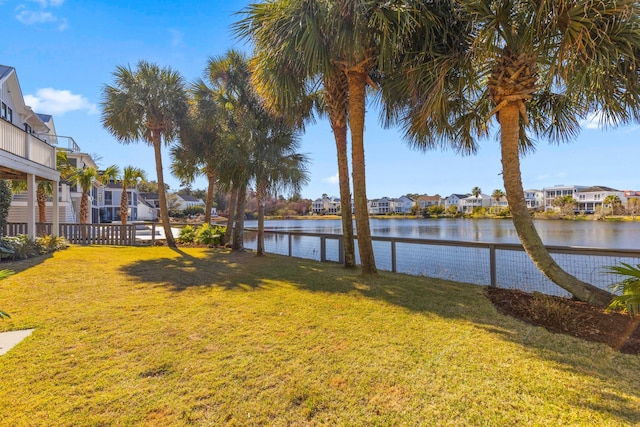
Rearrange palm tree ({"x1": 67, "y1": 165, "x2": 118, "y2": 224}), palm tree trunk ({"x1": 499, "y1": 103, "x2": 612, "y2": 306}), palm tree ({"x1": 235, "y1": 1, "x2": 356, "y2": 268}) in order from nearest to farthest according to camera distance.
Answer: palm tree trunk ({"x1": 499, "y1": 103, "x2": 612, "y2": 306}) → palm tree ({"x1": 235, "y1": 1, "x2": 356, "y2": 268}) → palm tree ({"x1": 67, "y1": 165, "x2": 118, "y2": 224})

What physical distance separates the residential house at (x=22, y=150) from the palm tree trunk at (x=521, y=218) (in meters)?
10.8

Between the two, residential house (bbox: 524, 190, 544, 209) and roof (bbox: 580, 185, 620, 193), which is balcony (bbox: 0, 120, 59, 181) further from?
residential house (bbox: 524, 190, 544, 209)

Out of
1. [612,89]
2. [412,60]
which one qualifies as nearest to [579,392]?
[612,89]

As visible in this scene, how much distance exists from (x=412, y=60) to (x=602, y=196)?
76.4m

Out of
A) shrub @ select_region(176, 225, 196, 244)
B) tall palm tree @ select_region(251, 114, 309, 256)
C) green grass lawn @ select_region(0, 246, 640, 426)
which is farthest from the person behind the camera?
shrub @ select_region(176, 225, 196, 244)

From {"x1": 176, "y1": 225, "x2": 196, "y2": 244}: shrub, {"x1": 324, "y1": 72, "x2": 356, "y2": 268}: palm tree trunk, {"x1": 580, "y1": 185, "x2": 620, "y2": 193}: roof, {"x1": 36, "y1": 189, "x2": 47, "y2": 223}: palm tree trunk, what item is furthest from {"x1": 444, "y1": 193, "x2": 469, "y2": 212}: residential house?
{"x1": 36, "y1": 189, "x2": 47, "y2": 223}: palm tree trunk

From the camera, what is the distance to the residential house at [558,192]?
64.8 metres

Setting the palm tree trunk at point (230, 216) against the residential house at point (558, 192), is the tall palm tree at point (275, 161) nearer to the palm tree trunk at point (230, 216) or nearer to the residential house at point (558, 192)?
the palm tree trunk at point (230, 216)

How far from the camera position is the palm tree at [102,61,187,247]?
1096 cm

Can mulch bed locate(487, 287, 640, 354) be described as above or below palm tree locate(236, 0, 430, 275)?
below

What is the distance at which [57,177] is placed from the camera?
35.8 ft

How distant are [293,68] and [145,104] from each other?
7929 millimetres

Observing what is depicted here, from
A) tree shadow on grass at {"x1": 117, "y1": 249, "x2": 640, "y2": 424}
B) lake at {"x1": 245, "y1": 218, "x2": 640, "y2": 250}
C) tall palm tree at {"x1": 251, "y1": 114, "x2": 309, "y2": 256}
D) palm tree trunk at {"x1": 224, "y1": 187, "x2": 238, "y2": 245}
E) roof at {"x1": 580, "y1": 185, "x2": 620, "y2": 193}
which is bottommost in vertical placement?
lake at {"x1": 245, "y1": 218, "x2": 640, "y2": 250}

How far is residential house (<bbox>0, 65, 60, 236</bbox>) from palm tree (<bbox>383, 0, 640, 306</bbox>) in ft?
31.1
